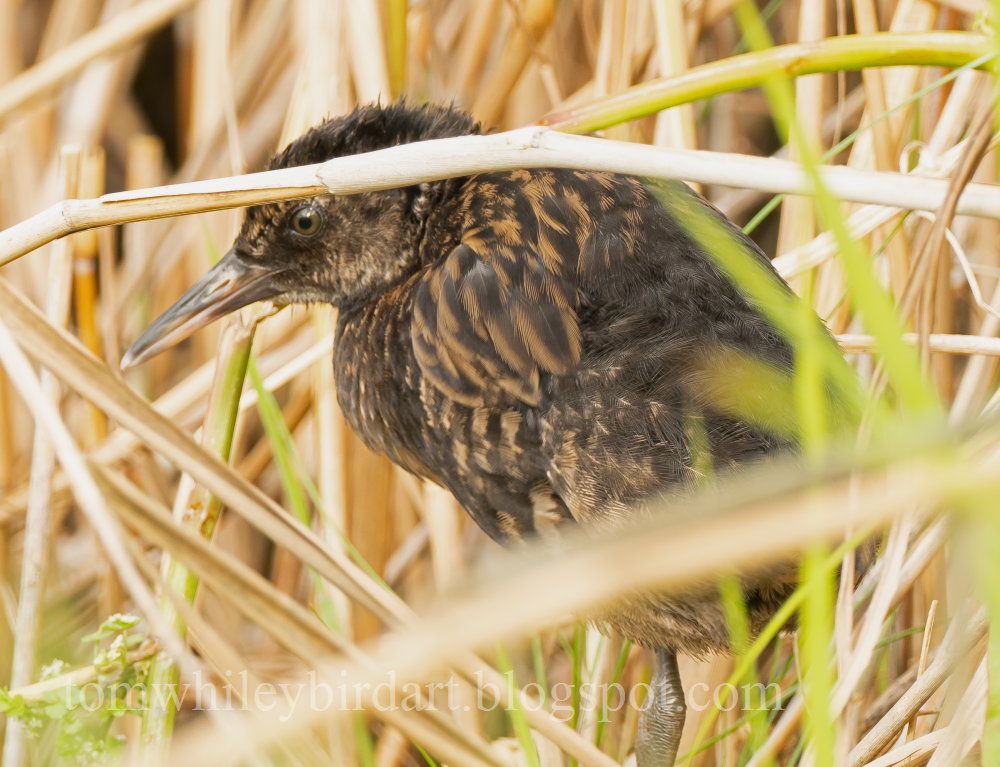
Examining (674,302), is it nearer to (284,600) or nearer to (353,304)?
(353,304)

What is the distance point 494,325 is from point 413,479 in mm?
751

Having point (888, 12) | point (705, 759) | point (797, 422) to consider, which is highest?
point (888, 12)

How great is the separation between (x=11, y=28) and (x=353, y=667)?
2.18 m

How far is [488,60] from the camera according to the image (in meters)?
2.38

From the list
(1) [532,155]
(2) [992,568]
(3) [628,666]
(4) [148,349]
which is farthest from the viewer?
(3) [628,666]

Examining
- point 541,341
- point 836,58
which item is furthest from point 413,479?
point 836,58

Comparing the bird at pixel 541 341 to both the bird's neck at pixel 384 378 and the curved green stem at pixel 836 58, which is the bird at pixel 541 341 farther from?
the curved green stem at pixel 836 58

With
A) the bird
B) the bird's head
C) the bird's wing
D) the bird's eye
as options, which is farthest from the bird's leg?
the bird's eye

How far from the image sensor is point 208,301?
1.64 meters

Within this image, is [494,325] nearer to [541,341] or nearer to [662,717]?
[541,341]

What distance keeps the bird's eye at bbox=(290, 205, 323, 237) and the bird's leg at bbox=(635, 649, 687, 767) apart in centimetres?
76

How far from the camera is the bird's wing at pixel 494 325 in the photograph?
1.33m

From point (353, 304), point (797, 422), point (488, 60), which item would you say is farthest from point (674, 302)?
point (488, 60)

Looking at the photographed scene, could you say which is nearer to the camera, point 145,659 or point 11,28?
point 145,659
